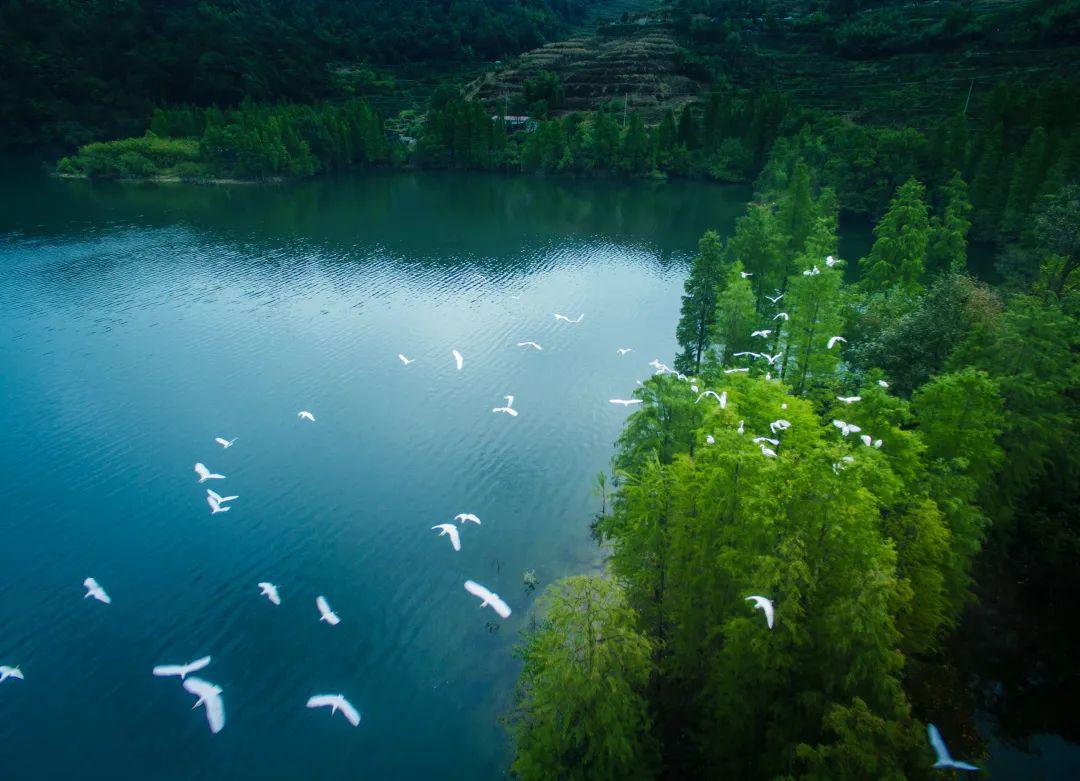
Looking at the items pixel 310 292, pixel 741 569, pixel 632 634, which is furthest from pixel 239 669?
pixel 310 292

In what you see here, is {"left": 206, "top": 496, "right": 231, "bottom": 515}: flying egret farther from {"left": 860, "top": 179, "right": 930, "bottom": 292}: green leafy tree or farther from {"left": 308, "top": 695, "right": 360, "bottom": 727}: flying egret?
{"left": 860, "top": 179, "right": 930, "bottom": 292}: green leafy tree

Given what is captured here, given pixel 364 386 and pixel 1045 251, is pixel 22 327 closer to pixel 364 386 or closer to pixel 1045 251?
pixel 364 386

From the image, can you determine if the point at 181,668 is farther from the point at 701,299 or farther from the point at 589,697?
the point at 701,299

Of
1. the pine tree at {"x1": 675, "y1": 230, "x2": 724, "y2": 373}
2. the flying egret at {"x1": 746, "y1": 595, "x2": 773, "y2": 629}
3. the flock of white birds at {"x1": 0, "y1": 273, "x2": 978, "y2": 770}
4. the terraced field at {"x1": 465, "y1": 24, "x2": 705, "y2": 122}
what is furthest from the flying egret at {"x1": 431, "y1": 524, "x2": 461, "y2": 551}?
the terraced field at {"x1": 465, "y1": 24, "x2": 705, "y2": 122}

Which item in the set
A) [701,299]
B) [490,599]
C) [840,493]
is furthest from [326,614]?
[701,299]

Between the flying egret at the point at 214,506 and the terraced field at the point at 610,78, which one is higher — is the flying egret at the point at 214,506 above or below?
below

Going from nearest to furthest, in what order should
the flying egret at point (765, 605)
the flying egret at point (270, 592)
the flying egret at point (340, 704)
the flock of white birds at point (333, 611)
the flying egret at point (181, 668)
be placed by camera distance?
the flying egret at point (765, 605) < the flock of white birds at point (333, 611) < the flying egret at point (340, 704) < the flying egret at point (181, 668) < the flying egret at point (270, 592)

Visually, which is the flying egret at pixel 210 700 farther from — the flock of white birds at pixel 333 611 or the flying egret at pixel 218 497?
the flying egret at pixel 218 497

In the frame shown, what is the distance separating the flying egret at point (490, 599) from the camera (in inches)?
918

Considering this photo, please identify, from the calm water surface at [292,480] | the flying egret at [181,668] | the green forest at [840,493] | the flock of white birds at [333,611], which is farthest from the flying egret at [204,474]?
the green forest at [840,493]

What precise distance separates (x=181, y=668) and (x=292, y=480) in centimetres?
1126

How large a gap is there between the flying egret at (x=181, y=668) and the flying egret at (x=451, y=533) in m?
9.63

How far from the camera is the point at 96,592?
24.0 meters

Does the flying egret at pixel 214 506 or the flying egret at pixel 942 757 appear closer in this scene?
the flying egret at pixel 942 757
